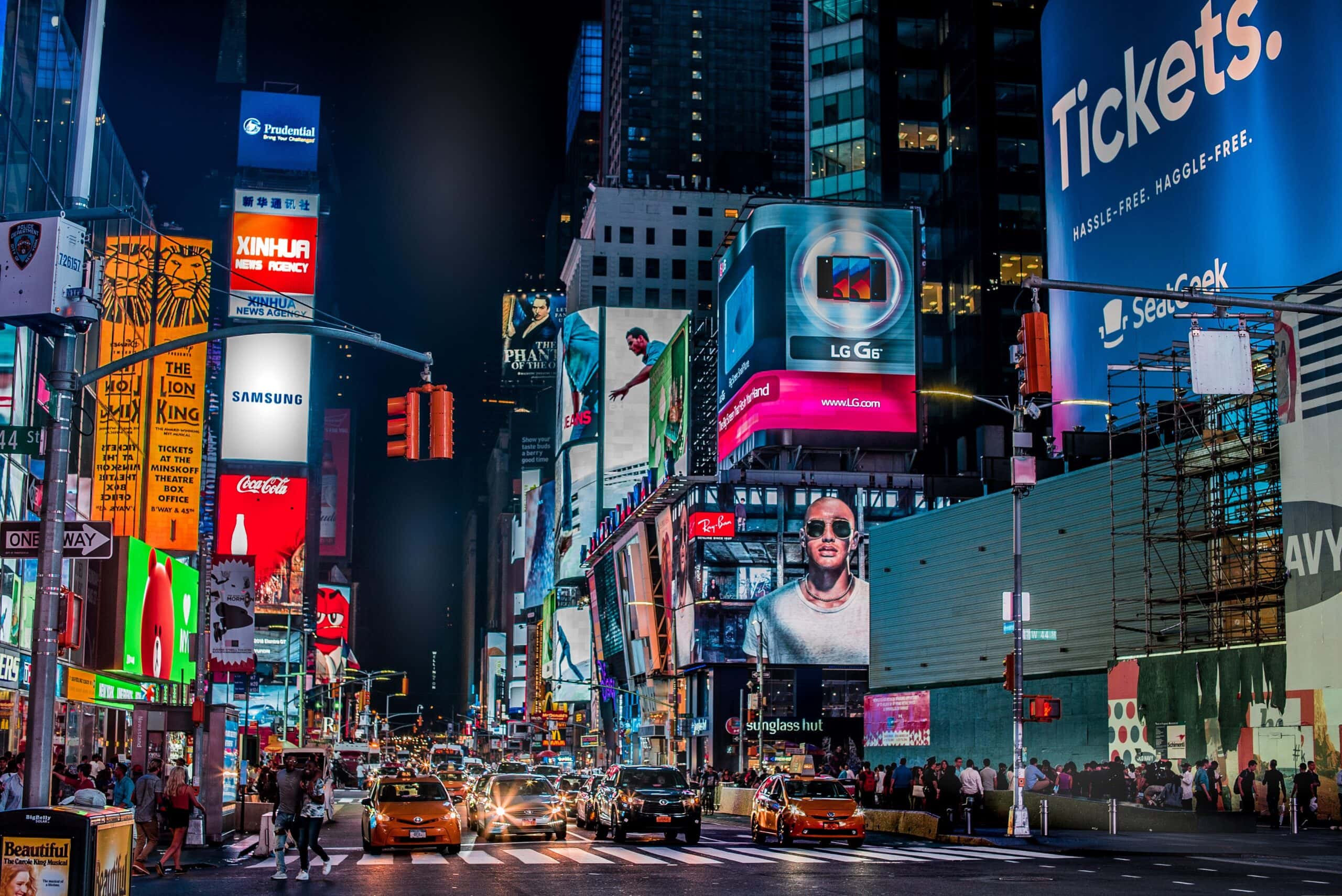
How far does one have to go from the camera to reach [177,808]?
26.1 metres

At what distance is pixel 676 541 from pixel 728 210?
80.1m

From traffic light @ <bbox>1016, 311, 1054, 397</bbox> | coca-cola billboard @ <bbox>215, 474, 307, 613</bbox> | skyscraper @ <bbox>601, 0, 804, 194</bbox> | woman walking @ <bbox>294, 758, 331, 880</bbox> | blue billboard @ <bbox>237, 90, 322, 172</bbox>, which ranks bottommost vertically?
woman walking @ <bbox>294, 758, 331, 880</bbox>

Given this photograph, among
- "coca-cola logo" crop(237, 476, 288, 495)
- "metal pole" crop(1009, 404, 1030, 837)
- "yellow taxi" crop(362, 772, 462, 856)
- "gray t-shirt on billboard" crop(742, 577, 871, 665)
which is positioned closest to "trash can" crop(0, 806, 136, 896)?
"yellow taxi" crop(362, 772, 462, 856)

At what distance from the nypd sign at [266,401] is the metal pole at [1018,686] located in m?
95.4

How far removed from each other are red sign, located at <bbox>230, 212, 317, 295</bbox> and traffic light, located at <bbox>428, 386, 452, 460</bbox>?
331 feet

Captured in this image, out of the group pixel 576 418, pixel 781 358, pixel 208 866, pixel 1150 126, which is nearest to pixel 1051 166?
pixel 1150 126

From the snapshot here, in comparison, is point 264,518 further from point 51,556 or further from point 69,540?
point 51,556

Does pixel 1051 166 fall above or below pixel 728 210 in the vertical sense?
below

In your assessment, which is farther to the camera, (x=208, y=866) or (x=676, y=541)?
(x=676, y=541)

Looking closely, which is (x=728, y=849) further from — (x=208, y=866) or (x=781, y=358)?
(x=781, y=358)

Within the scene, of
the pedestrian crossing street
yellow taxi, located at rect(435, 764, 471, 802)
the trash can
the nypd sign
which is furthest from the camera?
the nypd sign

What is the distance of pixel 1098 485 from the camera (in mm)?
→ 52281

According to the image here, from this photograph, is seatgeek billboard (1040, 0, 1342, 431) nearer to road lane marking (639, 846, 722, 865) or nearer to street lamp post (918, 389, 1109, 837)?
street lamp post (918, 389, 1109, 837)

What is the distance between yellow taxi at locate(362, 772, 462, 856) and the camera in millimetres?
29656
